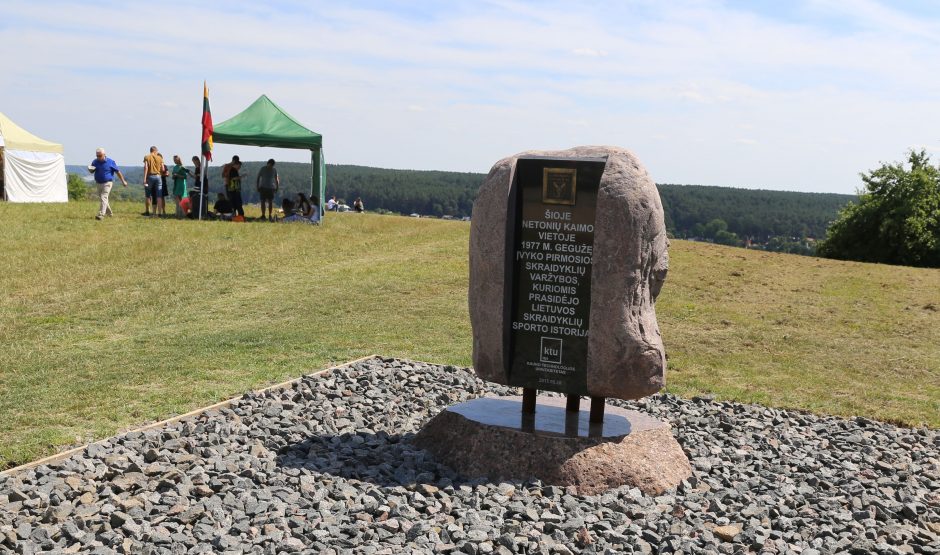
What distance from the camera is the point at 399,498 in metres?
6.14

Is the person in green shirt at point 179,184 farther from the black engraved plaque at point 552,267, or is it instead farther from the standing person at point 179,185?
the black engraved plaque at point 552,267

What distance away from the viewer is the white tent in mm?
28609

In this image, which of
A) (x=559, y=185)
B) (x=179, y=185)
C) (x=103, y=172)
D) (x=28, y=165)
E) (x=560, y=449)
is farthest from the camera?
(x=28, y=165)

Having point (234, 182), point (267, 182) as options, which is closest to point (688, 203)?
point (267, 182)

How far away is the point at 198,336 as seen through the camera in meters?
12.5

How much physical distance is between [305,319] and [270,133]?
11146 millimetres

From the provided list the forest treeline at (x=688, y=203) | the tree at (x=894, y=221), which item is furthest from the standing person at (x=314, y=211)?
the forest treeline at (x=688, y=203)

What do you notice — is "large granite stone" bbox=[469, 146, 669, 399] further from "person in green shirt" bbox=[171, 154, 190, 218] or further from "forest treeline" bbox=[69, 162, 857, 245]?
"forest treeline" bbox=[69, 162, 857, 245]

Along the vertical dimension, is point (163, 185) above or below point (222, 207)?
above

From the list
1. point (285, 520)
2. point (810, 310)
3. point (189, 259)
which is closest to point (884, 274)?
point (810, 310)

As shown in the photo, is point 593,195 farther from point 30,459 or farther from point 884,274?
point 884,274

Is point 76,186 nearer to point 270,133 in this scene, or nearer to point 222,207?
point 222,207

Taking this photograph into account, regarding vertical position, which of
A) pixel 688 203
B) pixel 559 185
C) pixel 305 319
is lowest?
pixel 305 319

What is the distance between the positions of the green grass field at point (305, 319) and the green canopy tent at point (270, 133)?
74.6 inches
